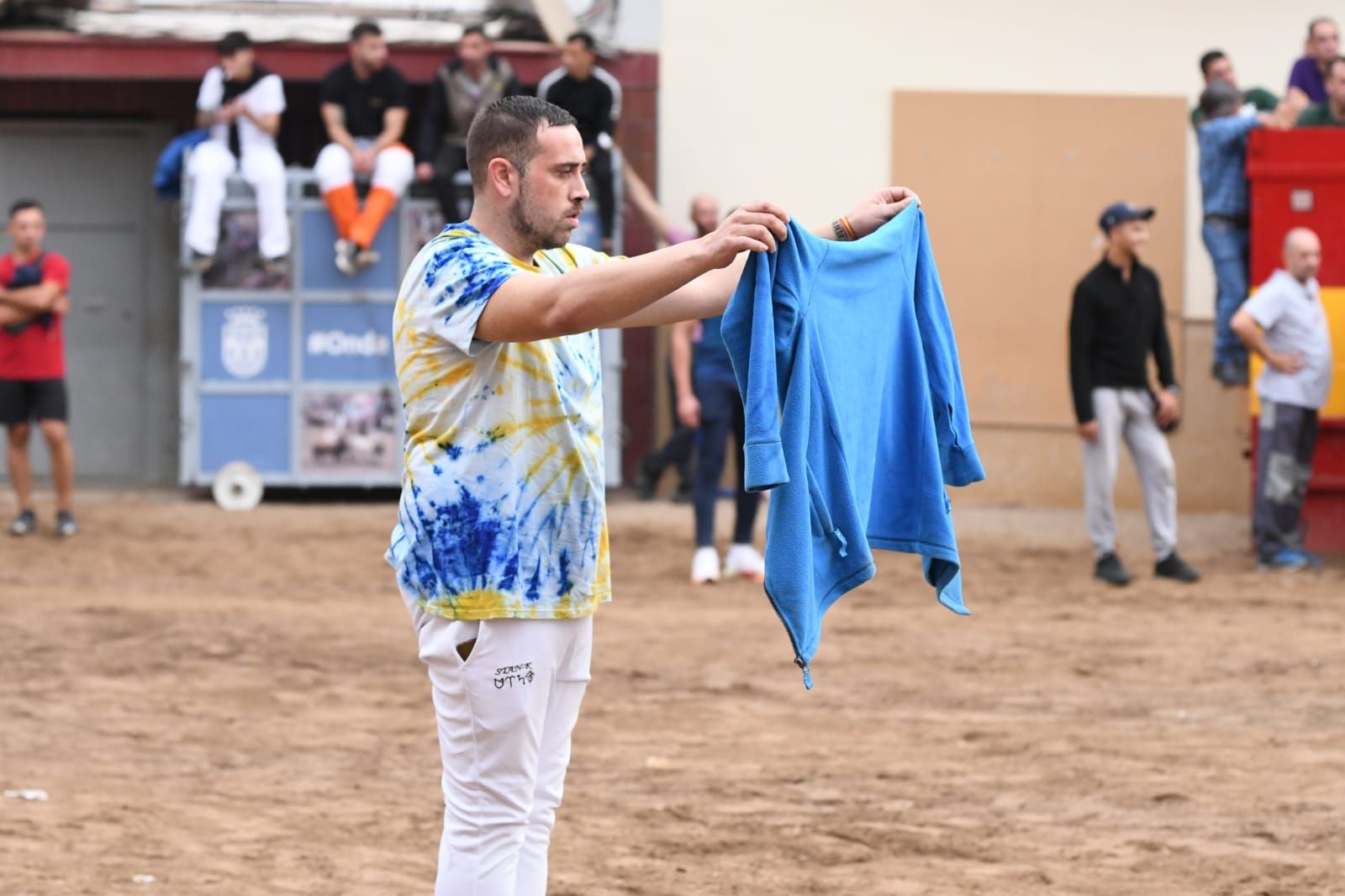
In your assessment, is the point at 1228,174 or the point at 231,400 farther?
the point at 231,400

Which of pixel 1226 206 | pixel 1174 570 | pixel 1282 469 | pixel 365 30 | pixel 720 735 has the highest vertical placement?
pixel 365 30

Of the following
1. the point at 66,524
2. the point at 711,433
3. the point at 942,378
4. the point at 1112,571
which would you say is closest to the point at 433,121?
the point at 66,524

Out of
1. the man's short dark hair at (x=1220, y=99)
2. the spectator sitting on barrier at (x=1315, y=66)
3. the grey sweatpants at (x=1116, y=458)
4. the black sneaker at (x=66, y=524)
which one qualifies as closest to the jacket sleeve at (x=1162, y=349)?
the grey sweatpants at (x=1116, y=458)

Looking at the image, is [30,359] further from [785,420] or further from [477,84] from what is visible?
[785,420]

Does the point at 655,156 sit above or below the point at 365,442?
above

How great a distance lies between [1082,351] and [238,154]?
659 cm

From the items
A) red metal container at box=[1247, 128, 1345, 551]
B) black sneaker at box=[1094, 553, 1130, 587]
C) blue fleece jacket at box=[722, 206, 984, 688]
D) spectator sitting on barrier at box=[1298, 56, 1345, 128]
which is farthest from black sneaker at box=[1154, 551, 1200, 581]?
blue fleece jacket at box=[722, 206, 984, 688]

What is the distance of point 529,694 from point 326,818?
271 centimetres

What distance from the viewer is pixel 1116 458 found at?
11.6m

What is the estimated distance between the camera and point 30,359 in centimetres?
1250

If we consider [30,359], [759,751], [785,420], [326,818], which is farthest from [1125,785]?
[30,359]

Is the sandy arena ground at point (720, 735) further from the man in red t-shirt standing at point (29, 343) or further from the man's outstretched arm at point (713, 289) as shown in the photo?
the man's outstretched arm at point (713, 289)

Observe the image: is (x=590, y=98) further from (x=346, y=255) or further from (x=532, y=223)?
(x=532, y=223)

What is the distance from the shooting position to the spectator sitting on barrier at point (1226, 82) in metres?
13.7
